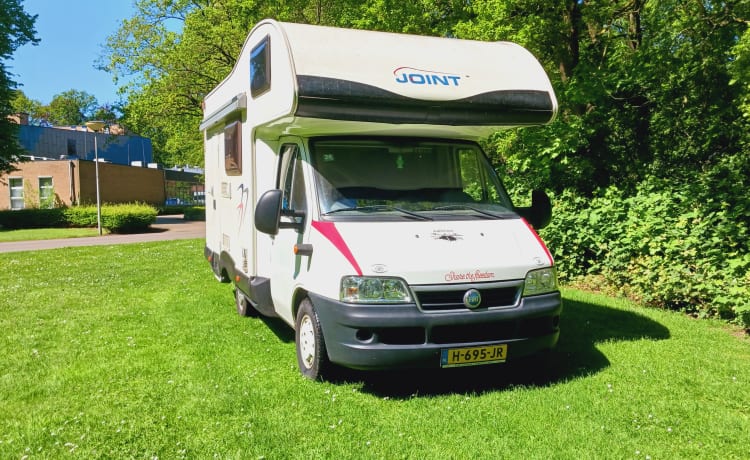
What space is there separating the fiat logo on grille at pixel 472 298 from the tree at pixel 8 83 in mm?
30813

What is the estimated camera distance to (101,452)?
12.3 feet

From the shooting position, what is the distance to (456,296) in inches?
176

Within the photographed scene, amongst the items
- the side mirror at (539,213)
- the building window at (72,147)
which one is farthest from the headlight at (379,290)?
the building window at (72,147)

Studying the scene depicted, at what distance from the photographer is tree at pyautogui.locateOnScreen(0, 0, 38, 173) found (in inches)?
1112

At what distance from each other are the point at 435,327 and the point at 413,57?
249 cm

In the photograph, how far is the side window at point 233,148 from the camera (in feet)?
22.1

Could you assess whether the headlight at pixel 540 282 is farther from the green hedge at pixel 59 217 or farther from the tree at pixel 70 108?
the tree at pixel 70 108

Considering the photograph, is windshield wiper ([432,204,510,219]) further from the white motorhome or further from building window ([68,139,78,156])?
building window ([68,139,78,156])

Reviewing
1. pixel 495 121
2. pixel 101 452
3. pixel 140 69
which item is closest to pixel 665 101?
pixel 495 121

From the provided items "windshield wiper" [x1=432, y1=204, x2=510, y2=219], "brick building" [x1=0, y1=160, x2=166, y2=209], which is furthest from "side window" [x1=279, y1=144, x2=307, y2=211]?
"brick building" [x1=0, y1=160, x2=166, y2=209]

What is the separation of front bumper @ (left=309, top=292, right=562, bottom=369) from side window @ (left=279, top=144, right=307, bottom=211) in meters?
1.12

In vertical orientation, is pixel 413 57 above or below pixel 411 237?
above

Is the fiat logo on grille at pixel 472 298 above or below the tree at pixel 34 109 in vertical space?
below

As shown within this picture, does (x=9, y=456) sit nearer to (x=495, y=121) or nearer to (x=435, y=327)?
(x=435, y=327)
